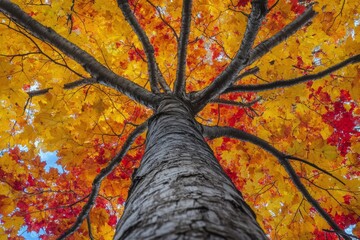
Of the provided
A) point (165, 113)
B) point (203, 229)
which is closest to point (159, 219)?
point (203, 229)

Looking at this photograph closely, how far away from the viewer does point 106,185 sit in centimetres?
436

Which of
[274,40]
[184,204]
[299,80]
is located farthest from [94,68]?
[184,204]

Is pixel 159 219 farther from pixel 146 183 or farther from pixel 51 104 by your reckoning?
pixel 51 104

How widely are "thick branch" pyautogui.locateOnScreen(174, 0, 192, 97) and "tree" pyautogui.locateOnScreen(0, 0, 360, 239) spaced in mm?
12

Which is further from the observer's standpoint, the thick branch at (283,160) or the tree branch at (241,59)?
the thick branch at (283,160)

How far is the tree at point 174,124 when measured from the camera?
101cm

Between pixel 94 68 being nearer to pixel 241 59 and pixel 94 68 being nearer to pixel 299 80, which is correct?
pixel 241 59

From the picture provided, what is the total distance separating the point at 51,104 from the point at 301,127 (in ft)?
12.2

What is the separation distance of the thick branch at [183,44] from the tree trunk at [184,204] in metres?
1.61

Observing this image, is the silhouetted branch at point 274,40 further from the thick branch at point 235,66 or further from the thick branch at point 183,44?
the thick branch at point 183,44

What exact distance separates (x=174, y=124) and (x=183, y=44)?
1515mm

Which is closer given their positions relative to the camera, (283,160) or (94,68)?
(94,68)

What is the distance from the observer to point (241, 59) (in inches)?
99.4

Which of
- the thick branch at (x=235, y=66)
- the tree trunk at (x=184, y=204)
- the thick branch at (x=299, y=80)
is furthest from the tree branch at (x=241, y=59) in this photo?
the tree trunk at (x=184, y=204)
